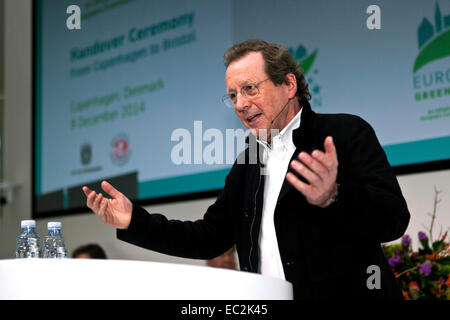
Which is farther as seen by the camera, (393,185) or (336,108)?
(336,108)

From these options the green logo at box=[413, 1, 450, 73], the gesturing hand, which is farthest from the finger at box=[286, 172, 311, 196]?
the green logo at box=[413, 1, 450, 73]

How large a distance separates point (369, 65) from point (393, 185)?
1.83 meters

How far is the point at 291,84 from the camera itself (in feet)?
7.13

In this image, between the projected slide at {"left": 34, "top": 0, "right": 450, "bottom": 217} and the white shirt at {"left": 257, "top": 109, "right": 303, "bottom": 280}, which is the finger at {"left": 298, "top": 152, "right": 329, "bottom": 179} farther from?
A: the projected slide at {"left": 34, "top": 0, "right": 450, "bottom": 217}

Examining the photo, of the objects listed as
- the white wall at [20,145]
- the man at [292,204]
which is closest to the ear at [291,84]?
the man at [292,204]

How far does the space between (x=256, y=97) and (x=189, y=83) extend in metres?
2.43

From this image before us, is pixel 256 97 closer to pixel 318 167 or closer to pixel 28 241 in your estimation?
pixel 318 167

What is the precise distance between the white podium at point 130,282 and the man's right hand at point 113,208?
1.83 ft

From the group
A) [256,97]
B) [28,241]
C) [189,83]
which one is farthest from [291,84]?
[189,83]

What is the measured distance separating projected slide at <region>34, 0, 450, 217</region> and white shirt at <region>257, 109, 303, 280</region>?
1.34 m

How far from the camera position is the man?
1.61 metres
